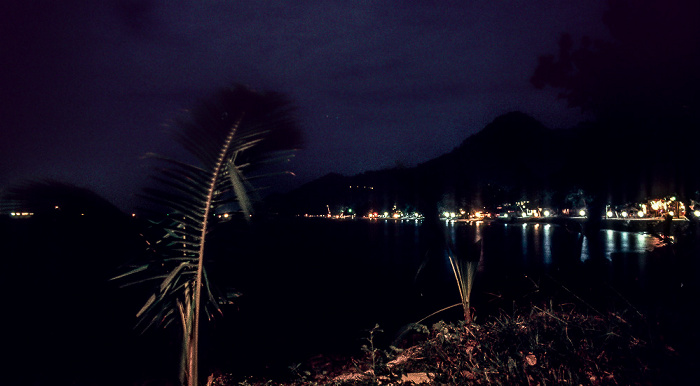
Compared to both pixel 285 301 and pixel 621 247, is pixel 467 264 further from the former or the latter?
pixel 621 247

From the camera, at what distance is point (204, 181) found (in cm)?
280

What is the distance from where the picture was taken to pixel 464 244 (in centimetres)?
606

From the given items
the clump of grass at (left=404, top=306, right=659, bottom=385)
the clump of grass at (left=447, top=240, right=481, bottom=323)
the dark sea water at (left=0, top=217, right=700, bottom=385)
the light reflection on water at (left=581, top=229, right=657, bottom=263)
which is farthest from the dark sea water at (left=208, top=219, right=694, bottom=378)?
the light reflection on water at (left=581, top=229, right=657, bottom=263)

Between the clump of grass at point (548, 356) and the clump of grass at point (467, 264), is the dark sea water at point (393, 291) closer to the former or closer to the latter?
the clump of grass at point (467, 264)

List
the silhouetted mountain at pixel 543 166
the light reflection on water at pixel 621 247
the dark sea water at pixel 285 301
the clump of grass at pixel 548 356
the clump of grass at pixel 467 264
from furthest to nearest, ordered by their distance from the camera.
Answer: the light reflection on water at pixel 621 247 < the clump of grass at pixel 467 264 < the silhouetted mountain at pixel 543 166 < the dark sea water at pixel 285 301 < the clump of grass at pixel 548 356

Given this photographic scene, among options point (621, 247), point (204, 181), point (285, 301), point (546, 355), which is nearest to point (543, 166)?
point (546, 355)

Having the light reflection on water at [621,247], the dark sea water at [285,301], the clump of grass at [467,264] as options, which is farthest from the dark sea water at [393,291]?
the light reflection on water at [621,247]

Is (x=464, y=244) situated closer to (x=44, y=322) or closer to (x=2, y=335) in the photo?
(x=2, y=335)

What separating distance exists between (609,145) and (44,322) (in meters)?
21.6

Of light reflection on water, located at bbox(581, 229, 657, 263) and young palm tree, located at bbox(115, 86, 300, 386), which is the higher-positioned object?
young palm tree, located at bbox(115, 86, 300, 386)

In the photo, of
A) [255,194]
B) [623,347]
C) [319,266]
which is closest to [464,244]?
[623,347]

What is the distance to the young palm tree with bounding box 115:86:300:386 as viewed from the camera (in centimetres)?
260

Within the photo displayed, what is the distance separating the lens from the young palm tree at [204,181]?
2.60m

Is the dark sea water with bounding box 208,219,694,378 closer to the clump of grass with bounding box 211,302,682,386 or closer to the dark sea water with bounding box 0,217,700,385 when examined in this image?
the dark sea water with bounding box 0,217,700,385
